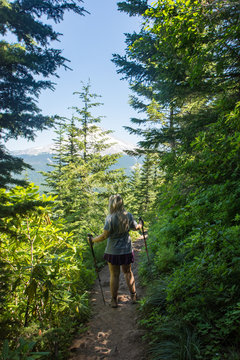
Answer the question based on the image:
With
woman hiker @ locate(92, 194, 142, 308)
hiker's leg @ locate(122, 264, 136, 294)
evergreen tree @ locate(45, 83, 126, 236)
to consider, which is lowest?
hiker's leg @ locate(122, 264, 136, 294)

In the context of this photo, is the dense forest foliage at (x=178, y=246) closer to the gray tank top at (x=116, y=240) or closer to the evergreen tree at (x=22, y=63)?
the gray tank top at (x=116, y=240)

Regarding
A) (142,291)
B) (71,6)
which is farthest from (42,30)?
(142,291)

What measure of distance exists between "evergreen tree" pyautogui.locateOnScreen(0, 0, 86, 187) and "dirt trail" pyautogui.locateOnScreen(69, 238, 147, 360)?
911 centimetres

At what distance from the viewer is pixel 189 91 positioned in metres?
6.39

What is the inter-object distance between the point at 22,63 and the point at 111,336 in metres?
12.6

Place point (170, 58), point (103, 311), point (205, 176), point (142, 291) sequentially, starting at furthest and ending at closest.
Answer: point (170, 58) < point (142, 291) < point (103, 311) < point (205, 176)

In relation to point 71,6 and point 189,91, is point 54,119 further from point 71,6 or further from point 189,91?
point 189,91

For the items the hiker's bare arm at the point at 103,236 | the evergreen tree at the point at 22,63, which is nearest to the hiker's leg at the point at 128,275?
the hiker's bare arm at the point at 103,236

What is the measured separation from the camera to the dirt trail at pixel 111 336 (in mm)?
2807

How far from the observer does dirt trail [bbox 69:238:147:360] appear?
9.21 ft

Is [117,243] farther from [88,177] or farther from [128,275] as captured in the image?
[88,177]

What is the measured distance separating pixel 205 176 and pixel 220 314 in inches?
71.8

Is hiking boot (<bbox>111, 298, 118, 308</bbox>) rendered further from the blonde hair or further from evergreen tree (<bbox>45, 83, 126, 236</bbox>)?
evergreen tree (<bbox>45, 83, 126, 236</bbox>)

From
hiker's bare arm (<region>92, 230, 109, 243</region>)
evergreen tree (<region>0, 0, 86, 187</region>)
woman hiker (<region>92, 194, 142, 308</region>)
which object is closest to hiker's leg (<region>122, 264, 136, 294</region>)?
woman hiker (<region>92, 194, 142, 308</region>)
